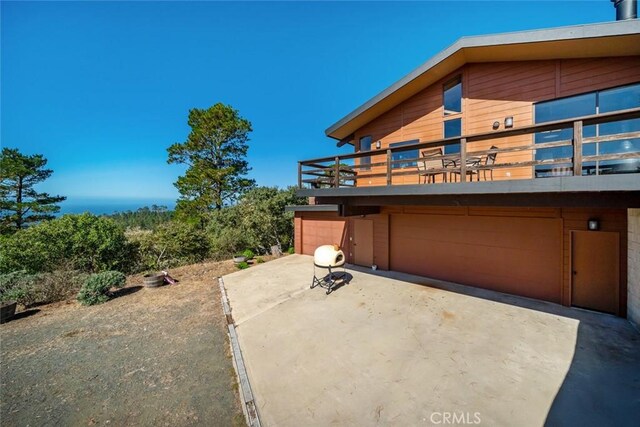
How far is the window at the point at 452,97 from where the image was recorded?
26.2 feet

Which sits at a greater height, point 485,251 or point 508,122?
point 508,122

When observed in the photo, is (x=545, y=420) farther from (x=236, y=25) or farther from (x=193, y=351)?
(x=236, y=25)

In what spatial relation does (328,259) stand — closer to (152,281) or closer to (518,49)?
(152,281)

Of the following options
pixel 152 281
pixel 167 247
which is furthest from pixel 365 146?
pixel 167 247

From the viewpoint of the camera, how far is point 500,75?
7.25 meters

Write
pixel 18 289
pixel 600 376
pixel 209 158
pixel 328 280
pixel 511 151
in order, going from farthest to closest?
pixel 209 158 < pixel 328 280 < pixel 18 289 < pixel 511 151 < pixel 600 376

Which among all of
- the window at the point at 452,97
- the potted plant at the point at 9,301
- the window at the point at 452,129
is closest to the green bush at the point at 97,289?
the potted plant at the point at 9,301

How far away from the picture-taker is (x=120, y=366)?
4.50m

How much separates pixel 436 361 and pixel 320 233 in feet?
26.9

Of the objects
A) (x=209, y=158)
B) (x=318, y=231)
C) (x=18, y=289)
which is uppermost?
(x=209, y=158)

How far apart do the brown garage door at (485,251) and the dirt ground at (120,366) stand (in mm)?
6433

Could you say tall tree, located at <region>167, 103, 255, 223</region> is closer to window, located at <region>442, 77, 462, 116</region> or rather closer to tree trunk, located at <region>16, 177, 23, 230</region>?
tree trunk, located at <region>16, 177, 23, 230</region>

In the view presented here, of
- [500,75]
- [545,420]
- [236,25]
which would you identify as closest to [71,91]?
[236,25]

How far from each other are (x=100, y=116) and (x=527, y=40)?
41613 millimetres
